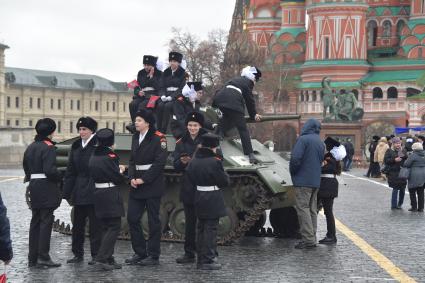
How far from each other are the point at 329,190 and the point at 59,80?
438 feet

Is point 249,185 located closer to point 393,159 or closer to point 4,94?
point 393,159

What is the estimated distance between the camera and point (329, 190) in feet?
44.5

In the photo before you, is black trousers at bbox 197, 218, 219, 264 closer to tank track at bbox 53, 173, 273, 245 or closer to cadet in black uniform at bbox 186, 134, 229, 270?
cadet in black uniform at bbox 186, 134, 229, 270

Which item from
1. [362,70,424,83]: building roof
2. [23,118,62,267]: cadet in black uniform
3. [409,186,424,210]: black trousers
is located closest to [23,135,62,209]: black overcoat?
[23,118,62,267]: cadet in black uniform

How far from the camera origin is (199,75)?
210 ft

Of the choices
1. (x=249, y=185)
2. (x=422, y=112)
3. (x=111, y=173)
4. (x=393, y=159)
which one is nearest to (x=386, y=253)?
(x=249, y=185)

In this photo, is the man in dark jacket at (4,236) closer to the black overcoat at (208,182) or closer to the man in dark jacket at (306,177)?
the black overcoat at (208,182)

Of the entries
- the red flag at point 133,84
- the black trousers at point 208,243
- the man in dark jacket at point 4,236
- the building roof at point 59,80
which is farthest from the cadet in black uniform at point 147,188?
the building roof at point 59,80

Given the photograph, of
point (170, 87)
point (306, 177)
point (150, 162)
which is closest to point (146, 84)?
point (170, 87)

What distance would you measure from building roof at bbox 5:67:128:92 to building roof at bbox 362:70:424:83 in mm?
63952

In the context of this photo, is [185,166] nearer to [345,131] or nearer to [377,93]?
[345,131]

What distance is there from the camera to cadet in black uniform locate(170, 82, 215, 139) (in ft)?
Answer: 46.3

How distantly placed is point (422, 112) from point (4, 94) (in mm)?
70404

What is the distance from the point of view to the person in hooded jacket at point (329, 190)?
13.6 m
